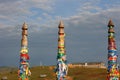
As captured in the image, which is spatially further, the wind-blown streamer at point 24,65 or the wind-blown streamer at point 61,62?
the wind-blown streamer at point 24,65

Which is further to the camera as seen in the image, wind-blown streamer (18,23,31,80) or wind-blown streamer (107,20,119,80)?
wind-blown streamer (18,23,31,80)

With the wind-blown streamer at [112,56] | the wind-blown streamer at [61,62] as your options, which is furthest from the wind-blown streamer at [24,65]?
the wind-blown streamer at [112,56]

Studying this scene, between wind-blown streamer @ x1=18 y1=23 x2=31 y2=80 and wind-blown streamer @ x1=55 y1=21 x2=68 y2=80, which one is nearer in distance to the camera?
wind-blown streamer @ x1=55 y1=21 x2=68 y2=80

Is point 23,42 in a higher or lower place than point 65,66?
higher

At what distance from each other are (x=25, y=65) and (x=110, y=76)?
427 inches

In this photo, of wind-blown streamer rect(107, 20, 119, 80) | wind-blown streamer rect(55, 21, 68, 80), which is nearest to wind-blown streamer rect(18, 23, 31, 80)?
wind-blown streamer rect(55, 21, 68, 80)

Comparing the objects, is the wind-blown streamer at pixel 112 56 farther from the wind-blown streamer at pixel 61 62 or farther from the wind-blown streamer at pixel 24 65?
the wind-blown streamer at pixel 24 65

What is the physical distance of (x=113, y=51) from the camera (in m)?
40.8

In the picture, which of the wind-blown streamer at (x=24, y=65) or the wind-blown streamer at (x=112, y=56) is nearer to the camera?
the wind-blown streamer at (x=112, y=56)

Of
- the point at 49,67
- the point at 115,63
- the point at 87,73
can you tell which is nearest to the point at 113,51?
the point at 115,63

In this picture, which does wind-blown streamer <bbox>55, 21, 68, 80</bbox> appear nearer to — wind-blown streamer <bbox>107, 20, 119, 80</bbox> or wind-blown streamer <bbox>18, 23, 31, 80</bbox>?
wind-blown streamer <bbox>18, 23, 31, 80</bbox>

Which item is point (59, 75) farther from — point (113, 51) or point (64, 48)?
point (113, 51)

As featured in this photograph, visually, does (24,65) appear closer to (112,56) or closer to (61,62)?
(61,62)

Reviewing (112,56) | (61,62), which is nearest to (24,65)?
(61,62)
